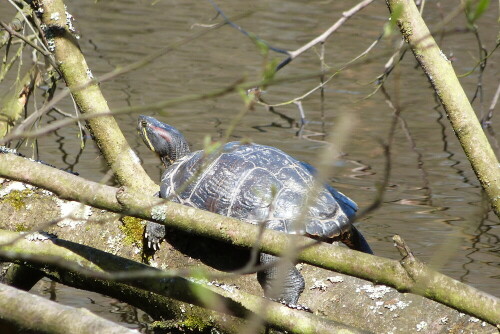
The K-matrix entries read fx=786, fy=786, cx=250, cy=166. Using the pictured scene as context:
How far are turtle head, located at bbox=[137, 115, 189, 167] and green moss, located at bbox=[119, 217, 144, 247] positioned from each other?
1549 mm

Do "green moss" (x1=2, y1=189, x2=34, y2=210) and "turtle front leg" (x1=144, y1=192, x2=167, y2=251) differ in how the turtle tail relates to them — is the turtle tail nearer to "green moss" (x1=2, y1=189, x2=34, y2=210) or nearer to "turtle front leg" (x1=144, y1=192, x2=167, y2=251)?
"turtle front leg" (x1=144, y1=192, x2=167, y2=251)

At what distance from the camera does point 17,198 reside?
148 inches

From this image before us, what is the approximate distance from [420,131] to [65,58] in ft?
19.8

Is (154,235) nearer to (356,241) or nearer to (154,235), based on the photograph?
(154,235)

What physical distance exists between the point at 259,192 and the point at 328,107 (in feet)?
19.7

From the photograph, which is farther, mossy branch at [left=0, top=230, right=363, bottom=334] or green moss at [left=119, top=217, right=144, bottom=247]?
green moss at [left=119, top=217, right=144, bottom=247]

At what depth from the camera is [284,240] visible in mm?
2490

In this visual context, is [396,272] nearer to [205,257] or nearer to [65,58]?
[205,257]

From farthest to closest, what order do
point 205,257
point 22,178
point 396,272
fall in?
point 205,257
point 22,178
point 396,272

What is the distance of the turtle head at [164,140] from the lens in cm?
525

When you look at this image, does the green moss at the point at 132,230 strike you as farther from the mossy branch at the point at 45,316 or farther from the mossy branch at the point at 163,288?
the mossy branch at the point at 45,316

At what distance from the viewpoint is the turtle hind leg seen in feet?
11.3

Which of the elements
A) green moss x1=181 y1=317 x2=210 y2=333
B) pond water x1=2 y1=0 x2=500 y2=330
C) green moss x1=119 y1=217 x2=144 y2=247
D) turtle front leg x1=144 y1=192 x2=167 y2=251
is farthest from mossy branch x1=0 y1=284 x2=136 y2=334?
pond water x1=2 y1=0 x2=500 y2=330

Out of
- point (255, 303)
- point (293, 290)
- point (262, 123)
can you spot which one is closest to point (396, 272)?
point (255, 303)
